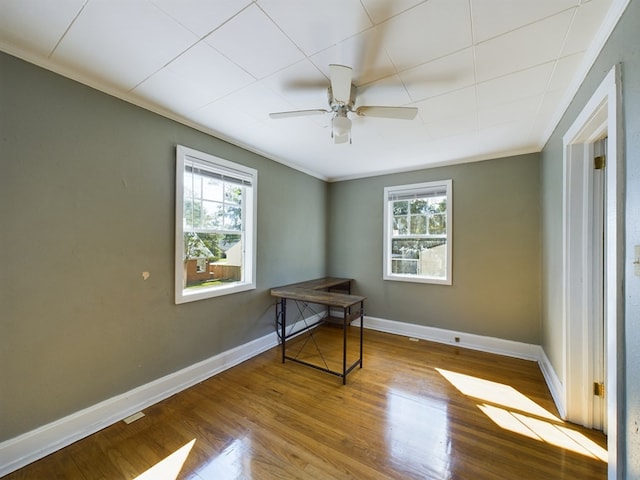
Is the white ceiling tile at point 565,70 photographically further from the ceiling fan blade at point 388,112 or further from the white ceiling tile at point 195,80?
the white ceiling tile at point 195,80

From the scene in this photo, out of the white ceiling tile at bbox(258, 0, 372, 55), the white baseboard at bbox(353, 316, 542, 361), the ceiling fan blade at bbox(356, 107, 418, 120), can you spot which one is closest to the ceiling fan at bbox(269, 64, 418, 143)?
the ceiling fan blade at bbox(356, 107, 418, 120)

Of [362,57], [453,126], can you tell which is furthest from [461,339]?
[362,57]

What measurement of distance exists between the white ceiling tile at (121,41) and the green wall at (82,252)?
27 cm

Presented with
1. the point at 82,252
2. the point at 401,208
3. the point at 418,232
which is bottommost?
the point at 82,252

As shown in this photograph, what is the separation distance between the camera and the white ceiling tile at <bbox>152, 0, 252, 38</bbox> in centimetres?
120

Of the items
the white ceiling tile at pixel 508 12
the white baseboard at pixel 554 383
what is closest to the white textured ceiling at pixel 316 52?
the white ceiling tile at pixel 508 12

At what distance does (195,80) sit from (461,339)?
3953 mm

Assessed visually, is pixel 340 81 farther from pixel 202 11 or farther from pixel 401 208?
pixel 401 208

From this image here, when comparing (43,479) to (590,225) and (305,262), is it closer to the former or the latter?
(305,262)

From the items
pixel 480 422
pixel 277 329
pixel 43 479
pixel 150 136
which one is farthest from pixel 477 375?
pixel 150 136

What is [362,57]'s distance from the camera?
1.54 metres

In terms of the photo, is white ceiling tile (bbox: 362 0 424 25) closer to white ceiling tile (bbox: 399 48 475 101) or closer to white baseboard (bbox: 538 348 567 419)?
white ceiling tile (bbox: 399 48 475 101)

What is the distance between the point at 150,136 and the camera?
2.15 metres

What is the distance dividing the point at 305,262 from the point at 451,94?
2790 mm
